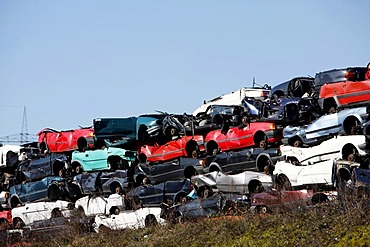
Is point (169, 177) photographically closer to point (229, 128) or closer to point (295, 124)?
point (229, 128)

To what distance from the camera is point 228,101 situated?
32.6 m

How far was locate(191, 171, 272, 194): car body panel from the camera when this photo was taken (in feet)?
84.8

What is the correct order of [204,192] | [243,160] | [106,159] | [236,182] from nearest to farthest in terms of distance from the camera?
[236,182]
[243,160]
[204,192]
[106,159]

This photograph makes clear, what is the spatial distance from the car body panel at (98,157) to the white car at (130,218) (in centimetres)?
444

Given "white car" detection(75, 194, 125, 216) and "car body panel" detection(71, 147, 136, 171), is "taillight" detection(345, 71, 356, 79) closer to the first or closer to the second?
"white car" detection(75, 194, 125, 216)

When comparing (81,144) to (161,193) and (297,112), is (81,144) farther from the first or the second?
(297,112)

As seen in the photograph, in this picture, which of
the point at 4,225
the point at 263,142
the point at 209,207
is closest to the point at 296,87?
the point at 263,142

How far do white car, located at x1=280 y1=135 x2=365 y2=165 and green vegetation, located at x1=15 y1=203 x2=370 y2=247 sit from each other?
5961 mm

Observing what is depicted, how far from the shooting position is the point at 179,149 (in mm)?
30109

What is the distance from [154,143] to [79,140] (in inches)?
174

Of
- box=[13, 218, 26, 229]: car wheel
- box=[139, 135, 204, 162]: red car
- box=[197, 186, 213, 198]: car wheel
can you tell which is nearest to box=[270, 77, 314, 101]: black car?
box=[139, 135, 204, 162]: red car

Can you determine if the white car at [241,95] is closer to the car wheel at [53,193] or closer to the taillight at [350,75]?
the taillight at [350,75]

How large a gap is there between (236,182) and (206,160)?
2.49m

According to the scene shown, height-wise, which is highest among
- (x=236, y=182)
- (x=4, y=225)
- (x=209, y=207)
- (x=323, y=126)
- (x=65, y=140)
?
(x=323, y=126)
